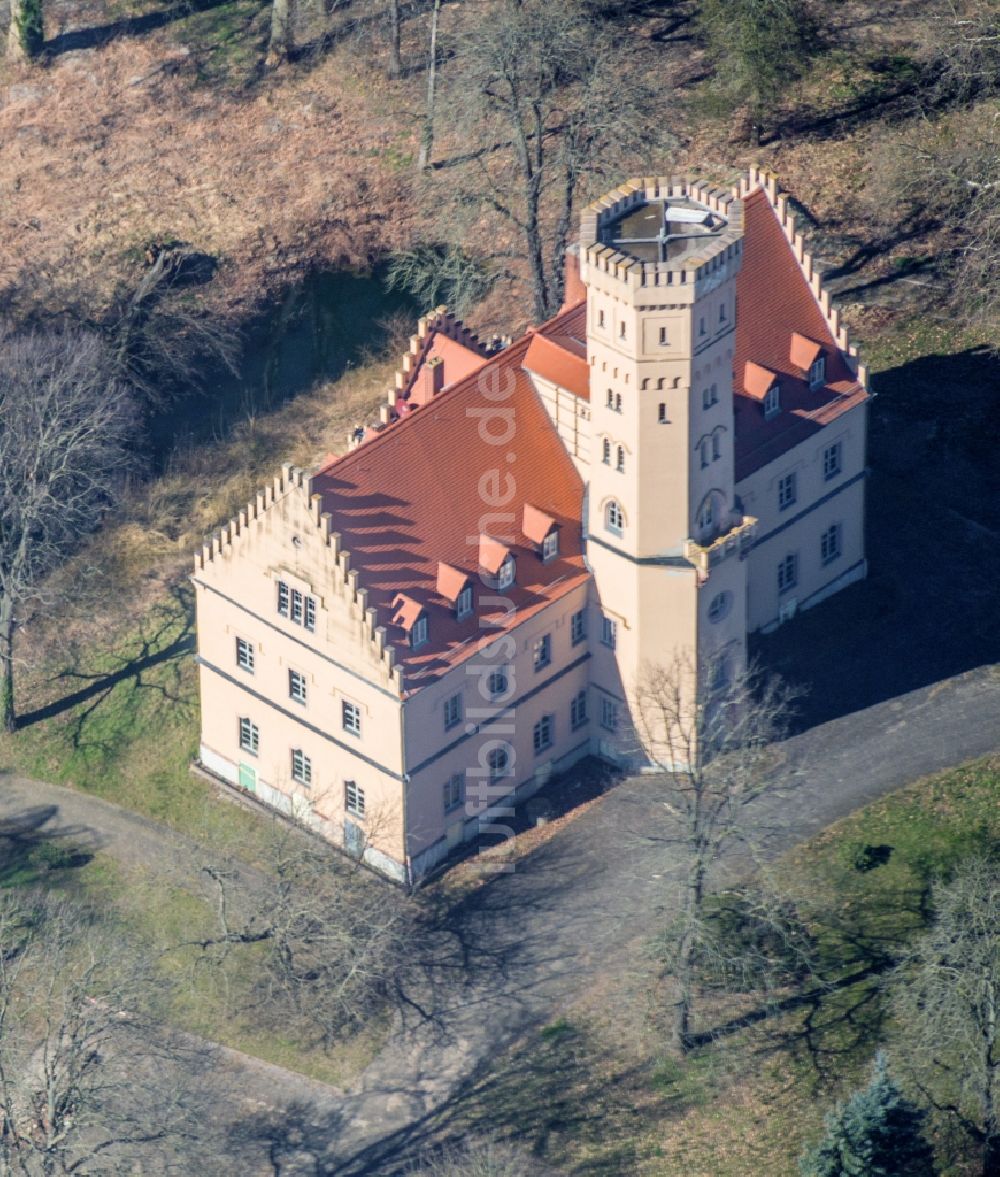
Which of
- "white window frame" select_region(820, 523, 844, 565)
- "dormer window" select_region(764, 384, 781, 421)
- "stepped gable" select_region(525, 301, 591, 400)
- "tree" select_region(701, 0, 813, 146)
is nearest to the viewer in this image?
"stepped gable" select_region(525, 301, 591, 400)

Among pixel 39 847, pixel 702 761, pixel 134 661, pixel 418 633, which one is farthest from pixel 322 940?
pixel 134 661

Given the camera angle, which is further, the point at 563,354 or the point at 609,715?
the point at 609,715

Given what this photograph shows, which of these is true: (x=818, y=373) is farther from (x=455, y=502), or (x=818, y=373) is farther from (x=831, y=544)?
(x=455, y=502)

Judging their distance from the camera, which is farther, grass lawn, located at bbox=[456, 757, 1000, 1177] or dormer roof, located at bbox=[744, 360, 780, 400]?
dormer roof, located at bbox=[744, 360, 780, 400]

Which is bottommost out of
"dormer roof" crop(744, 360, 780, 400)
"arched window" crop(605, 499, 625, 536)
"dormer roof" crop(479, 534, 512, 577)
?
"dormer roof" crop(479, 534, 512, 577)

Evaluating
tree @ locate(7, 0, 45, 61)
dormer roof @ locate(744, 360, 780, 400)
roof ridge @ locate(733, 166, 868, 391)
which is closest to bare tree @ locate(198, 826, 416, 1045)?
dormer roof @ locate(744, 360, 780, 400)

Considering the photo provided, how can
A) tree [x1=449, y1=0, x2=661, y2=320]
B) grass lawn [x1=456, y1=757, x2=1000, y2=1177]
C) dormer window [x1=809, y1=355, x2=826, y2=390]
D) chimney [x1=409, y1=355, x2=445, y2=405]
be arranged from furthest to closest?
tree [x1=449, y1=0, x2=661, y2=320], dormer window [x1=809, y1=355, x2=826, y2=390], chimney [x1=409, y1=355, x2=445, y2=405], grass lawn [x1=456, y1=757, x2=1000, y2=1177]

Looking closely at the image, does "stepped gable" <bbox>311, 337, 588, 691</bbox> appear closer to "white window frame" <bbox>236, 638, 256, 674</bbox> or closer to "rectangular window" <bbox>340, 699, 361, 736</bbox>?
"rectangular window" <bbox>340, 699, 361, 736</bbox>

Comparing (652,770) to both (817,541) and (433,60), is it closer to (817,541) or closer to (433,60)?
(817,541)
